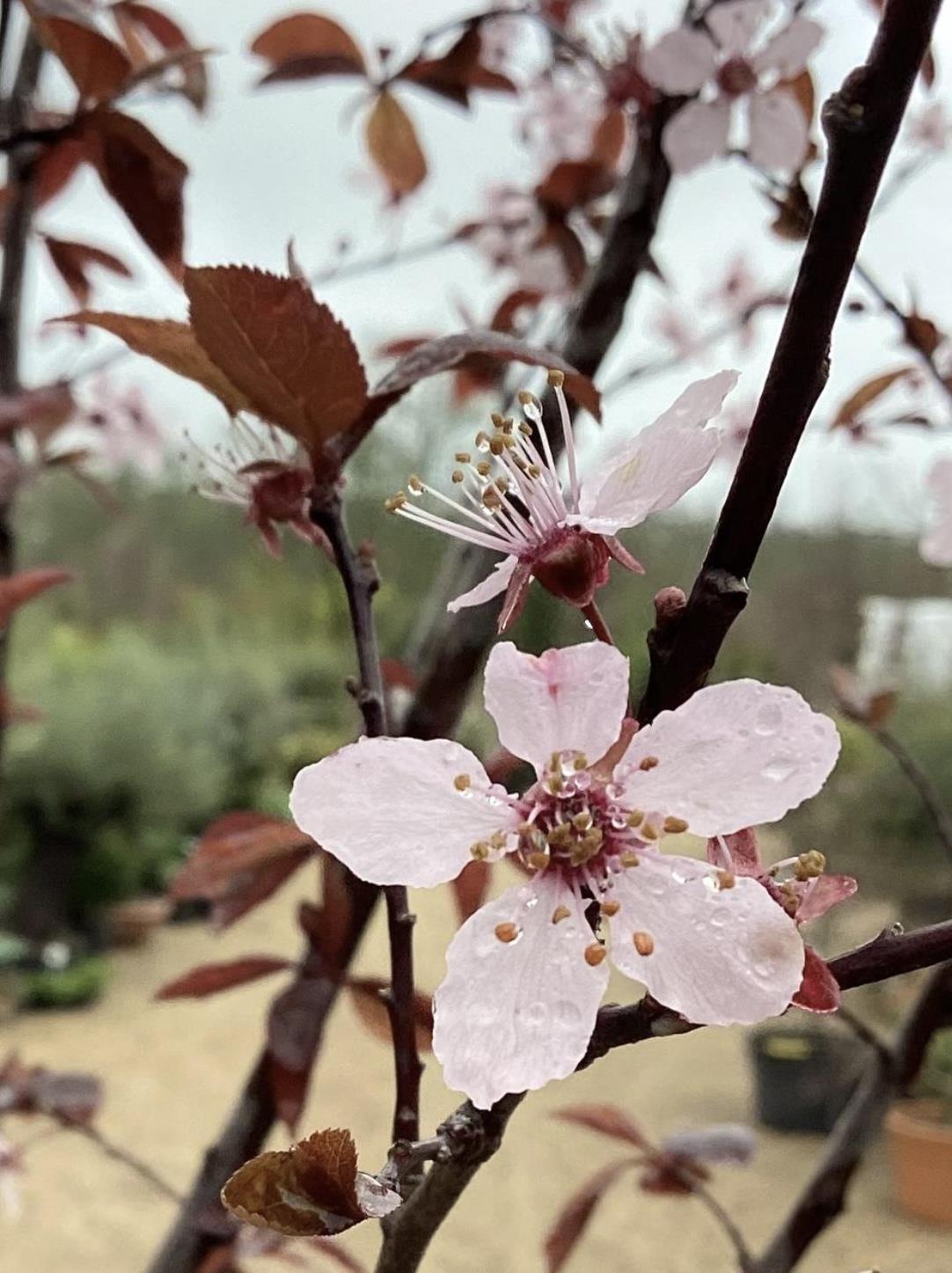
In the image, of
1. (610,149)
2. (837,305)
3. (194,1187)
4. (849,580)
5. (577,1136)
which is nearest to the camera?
(837,305)

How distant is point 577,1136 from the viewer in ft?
4.58

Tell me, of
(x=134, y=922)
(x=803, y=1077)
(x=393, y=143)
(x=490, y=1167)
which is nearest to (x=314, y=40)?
(x=393, y=143)

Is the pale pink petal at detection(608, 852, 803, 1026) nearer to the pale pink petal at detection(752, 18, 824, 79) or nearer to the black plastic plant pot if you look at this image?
the pale pink petal at detection(752, 18, 824, 79)

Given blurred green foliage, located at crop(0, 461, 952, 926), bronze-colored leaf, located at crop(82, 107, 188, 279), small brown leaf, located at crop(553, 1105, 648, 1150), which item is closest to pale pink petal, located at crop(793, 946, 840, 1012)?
bronze-colored leaf, located at crop(82, 107, 188, 279)

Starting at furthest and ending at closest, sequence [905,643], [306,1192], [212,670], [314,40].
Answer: [212,670] → [905,643] → [314,40] → [306,1192]

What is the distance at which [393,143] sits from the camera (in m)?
0.59

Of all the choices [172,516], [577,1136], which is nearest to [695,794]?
[577,1136]

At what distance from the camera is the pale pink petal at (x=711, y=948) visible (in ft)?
0.54

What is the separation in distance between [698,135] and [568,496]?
30cm

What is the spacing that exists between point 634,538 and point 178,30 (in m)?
0.38

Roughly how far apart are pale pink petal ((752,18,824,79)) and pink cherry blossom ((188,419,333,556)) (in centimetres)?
30

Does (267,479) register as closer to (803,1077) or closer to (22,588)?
(22,588)

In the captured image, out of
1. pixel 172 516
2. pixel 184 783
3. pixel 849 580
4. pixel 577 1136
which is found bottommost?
pixel 184 783

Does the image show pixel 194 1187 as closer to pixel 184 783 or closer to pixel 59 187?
pixel 59 187
